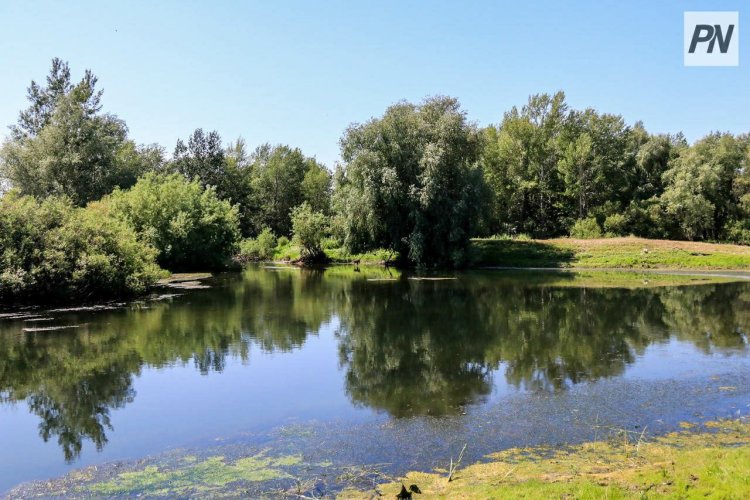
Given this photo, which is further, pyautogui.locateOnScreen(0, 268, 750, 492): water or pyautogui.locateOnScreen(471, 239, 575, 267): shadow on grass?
pyautogui.locateOnScreen(471, 239, 575, 267): shadow on grass

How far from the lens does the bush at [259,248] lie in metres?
76.0

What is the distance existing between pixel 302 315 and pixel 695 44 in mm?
21367

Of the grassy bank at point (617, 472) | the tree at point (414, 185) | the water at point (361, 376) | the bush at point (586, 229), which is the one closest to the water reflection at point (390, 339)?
the water at point (361, 376)

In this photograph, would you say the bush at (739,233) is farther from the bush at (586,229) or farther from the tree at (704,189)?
the bush at (586,229)

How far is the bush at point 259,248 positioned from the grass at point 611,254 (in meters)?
29.5

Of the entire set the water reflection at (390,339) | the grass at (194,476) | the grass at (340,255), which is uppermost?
the grass at (340,255)

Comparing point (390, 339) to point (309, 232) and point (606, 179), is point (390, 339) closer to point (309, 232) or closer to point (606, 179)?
point (309, 232)

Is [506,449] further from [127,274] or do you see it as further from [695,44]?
[127,274]

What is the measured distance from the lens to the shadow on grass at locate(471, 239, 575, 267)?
55188 mm

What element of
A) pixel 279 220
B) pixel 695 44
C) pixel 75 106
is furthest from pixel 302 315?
pixel 279 220

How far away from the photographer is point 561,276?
4562 centimetres

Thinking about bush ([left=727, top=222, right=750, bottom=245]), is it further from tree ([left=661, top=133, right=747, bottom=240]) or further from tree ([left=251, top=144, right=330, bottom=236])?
tree ([left=251, top=144, right=330, bottom=236])

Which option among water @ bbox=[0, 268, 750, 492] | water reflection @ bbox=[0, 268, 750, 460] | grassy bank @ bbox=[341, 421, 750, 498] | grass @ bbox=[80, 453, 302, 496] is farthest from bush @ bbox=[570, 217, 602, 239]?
grass @ bbox=[80, 453, 302, 496]

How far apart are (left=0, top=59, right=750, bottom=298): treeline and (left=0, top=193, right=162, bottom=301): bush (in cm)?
12
